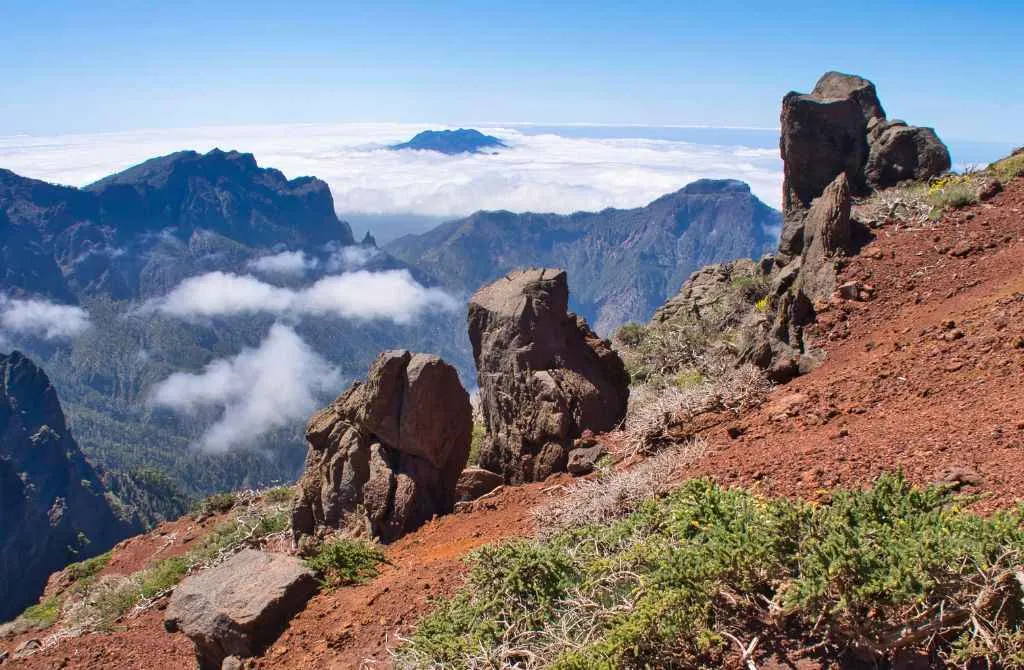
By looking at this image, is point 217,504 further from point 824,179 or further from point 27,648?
point 824,179

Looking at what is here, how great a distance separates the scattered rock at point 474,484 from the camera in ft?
33.8

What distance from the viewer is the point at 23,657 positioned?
969cm

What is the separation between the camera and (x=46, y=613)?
13516mm

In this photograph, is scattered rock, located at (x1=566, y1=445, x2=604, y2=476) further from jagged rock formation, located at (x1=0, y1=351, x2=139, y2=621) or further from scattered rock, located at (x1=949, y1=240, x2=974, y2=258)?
jagged rock formation, located at (x1=0, y1=351, x2=139, y2=621)

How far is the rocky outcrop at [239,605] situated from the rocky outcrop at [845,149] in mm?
15304

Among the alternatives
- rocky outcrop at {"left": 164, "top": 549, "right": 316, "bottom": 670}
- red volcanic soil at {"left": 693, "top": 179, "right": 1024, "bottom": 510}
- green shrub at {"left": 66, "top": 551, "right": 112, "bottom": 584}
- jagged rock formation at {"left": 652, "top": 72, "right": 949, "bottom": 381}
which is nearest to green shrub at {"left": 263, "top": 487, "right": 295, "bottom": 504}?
green shrub at {"left": 66, "top": 551, "right": 112, "bottom": 584}

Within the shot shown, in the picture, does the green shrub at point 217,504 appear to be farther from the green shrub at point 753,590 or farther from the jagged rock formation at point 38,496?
the jagged rock formation at point 38,496

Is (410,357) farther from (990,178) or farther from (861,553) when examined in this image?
(990,178)

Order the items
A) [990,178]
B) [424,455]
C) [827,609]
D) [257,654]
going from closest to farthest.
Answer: [827,609], [257,654], [424,455], [990,178]

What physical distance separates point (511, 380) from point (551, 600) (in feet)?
18.8

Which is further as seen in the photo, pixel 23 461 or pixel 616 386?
pixel 23 461

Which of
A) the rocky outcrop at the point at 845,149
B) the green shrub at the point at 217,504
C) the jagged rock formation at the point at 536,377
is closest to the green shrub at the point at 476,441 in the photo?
the jagged rock formation at the point at 536,377

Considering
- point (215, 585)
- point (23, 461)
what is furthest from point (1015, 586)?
point (23, 461)

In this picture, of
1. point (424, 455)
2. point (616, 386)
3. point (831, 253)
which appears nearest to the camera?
point (424, 455)
